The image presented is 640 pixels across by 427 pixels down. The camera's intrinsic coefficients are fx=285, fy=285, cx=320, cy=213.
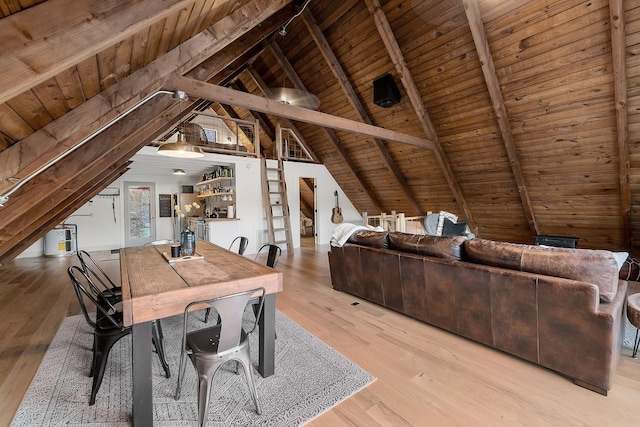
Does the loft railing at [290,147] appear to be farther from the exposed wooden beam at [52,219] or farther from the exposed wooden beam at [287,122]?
the exposed wooden beam at [52,219]

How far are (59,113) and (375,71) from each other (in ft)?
15.3

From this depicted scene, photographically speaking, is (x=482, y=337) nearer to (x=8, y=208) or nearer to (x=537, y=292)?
(x=537, y=292)

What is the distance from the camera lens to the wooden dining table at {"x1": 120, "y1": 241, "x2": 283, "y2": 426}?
5.01 feet

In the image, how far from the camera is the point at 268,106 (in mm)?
3732

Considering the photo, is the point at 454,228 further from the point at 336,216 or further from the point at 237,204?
the point at 237,204

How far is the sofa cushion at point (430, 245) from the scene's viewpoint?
263 cm

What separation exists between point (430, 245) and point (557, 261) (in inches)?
38.4

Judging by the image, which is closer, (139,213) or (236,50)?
(236,50)

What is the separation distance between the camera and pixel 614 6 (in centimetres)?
284

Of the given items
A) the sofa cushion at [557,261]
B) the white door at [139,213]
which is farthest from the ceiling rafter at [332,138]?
the white door at [139,213]

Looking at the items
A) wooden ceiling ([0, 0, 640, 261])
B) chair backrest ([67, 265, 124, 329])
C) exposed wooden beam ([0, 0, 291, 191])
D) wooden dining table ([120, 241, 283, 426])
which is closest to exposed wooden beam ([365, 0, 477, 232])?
wooden ceiling ([0, 0, 640, 261])

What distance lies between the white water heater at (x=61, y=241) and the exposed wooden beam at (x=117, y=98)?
6807 millimetres

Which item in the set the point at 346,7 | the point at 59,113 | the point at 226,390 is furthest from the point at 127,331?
the point at 346,7

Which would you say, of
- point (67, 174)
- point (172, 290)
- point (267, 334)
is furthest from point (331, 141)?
point (172, 290)
